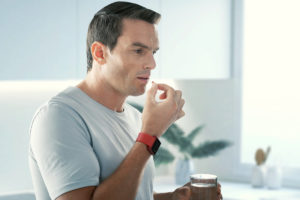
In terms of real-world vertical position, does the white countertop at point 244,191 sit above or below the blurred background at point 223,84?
below

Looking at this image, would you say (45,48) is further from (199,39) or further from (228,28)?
(228,28)

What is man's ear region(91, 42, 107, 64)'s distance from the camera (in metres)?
1.41

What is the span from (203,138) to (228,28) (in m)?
0.72

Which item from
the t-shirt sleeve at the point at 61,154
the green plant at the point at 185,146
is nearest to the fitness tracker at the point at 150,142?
the t-shirt sleeve at the point at 61,154

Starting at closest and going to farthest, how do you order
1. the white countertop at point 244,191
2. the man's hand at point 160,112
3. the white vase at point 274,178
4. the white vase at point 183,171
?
the man's hand at point 160,112 → the white countertop at point 244,191 → the white vase at point 274,178 → the white vase at point 183,171

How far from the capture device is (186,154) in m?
3.13

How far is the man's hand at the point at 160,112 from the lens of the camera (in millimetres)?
1287

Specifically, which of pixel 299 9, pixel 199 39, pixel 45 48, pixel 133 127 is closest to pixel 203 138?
pixel 199 39

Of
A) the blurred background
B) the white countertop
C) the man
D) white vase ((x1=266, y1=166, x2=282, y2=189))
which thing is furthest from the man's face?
white vase ((x1=266, y1=166, x2=282, y2=189))

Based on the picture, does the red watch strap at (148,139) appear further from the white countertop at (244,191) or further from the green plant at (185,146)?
the green plant at (185,146)

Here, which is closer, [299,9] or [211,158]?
[299,9]

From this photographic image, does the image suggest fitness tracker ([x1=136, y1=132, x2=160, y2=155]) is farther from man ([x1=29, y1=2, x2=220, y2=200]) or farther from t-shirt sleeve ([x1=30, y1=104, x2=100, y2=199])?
t-shirt sleeve ([x1=30, y1=104, x2=100, y2=199])

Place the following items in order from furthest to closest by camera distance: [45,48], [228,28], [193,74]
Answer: [228,28] → [193,74] → [45,48]

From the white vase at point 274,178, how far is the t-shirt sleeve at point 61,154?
6.63ft
